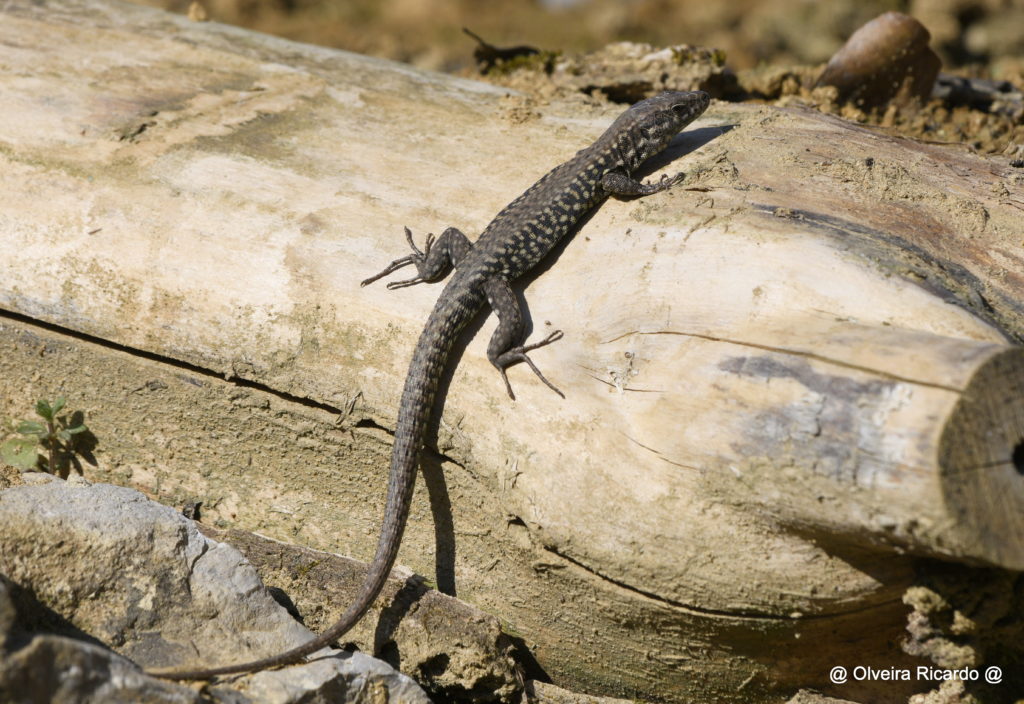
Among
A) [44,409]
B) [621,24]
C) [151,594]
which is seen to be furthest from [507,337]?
[621,24]

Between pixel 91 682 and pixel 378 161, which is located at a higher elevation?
pixel 378 161

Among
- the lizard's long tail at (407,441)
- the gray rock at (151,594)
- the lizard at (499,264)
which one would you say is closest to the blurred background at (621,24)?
the lizard at (499,264)

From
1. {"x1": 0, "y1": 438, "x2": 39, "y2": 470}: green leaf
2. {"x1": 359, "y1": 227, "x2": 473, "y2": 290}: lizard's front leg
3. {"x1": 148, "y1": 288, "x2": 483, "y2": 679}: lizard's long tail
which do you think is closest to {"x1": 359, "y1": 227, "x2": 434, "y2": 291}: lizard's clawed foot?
{"x1": 359, "y1": 227, "x2": 473, "y2": 290}: lizard's front leg

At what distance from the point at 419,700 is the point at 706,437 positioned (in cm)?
147

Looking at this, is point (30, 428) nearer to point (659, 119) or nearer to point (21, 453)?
point (21, 453)

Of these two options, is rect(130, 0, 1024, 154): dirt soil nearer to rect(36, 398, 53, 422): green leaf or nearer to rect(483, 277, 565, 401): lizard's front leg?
rect(483, 277, 565, 401): lizard's front leg

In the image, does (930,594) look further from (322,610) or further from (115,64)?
(115,64)

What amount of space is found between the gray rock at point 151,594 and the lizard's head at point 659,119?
108 inches

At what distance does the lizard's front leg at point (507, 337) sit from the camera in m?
3.43

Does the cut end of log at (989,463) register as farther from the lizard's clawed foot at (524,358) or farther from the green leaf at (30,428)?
the green leaf at (30,428)

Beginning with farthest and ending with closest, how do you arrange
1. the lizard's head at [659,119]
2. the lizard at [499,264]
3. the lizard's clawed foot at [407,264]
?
1. the lizard's head at [659,119]
2. the lizard's clawed foot at [407,264]
3. the lizard at [499,264]

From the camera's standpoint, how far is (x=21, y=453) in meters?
3.84

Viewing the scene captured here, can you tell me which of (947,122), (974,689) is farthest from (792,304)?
(947,122)

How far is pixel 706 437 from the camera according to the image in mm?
2893
